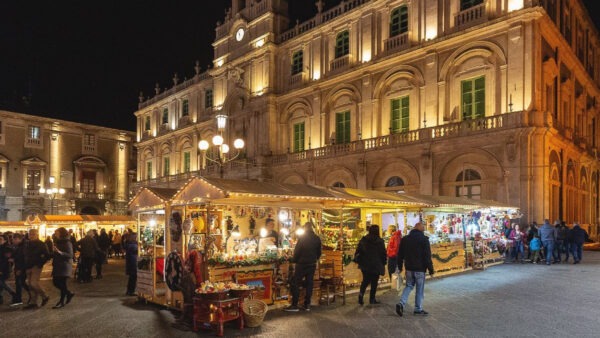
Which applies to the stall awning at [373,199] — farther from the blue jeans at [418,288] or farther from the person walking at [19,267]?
the person walking at [19,267]

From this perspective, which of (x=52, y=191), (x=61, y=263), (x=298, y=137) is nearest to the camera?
(x=61, y=263)

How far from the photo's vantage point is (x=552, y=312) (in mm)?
9656

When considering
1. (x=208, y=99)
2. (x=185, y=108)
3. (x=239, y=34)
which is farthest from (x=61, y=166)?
(x=239, y=34)

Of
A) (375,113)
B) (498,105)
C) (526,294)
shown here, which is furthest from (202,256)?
(375,113)

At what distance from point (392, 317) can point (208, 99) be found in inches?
1264

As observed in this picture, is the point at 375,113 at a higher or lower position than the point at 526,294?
higher

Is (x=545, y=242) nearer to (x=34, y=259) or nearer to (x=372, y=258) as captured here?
(x=372, y=258)

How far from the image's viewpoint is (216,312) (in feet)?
27.7

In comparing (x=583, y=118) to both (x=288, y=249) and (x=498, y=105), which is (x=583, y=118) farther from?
(x=288, y=249)

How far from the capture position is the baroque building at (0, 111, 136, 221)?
142 ft

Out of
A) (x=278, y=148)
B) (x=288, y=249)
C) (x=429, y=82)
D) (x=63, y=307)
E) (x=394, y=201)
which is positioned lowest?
(x=63, y=307)

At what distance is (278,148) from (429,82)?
11.4 m

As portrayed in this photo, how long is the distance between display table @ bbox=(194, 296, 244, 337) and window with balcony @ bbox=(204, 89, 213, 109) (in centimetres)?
3123

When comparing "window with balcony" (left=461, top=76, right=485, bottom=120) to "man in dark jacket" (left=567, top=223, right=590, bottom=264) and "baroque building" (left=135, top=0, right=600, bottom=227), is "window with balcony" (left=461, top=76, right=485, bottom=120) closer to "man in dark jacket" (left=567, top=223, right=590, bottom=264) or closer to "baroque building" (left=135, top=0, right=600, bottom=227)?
"baroque building" (left=135, top=0, right=600, bottom=227)
